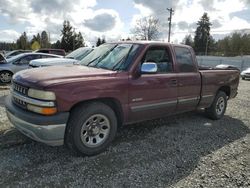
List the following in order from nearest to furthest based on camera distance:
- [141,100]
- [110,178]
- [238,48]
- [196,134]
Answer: [110,178], [141,100], [196,134], [238,48]

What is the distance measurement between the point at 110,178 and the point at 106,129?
3.05ft

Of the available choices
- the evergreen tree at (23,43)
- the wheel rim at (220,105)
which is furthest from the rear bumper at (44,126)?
the evergreen tree at (23,43)

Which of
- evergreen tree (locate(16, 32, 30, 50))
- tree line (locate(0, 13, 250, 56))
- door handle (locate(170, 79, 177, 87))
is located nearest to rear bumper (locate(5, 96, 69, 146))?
door handle (locate(170, 79, 177, 87))

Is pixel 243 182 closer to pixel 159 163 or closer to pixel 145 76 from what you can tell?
pixel 159 163

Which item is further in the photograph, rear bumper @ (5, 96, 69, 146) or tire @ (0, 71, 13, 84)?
tire @ (0, 71, 13, 84)

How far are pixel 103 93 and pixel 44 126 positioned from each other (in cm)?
99

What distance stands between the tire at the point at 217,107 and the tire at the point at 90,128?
3.24 m

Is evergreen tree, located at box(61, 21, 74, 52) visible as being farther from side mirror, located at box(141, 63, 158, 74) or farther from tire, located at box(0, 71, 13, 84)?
side mirror, located at box(141, 63, 158, 74)

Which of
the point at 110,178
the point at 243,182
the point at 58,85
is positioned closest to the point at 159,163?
the point at 110,178

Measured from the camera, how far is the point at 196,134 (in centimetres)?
553

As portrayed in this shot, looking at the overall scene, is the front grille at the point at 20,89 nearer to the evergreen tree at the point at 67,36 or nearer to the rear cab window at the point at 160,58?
the rear cab window at the point at 160,58

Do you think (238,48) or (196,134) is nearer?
(196,134)

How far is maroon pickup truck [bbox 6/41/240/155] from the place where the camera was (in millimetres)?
3678

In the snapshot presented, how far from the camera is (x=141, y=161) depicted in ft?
13.5
